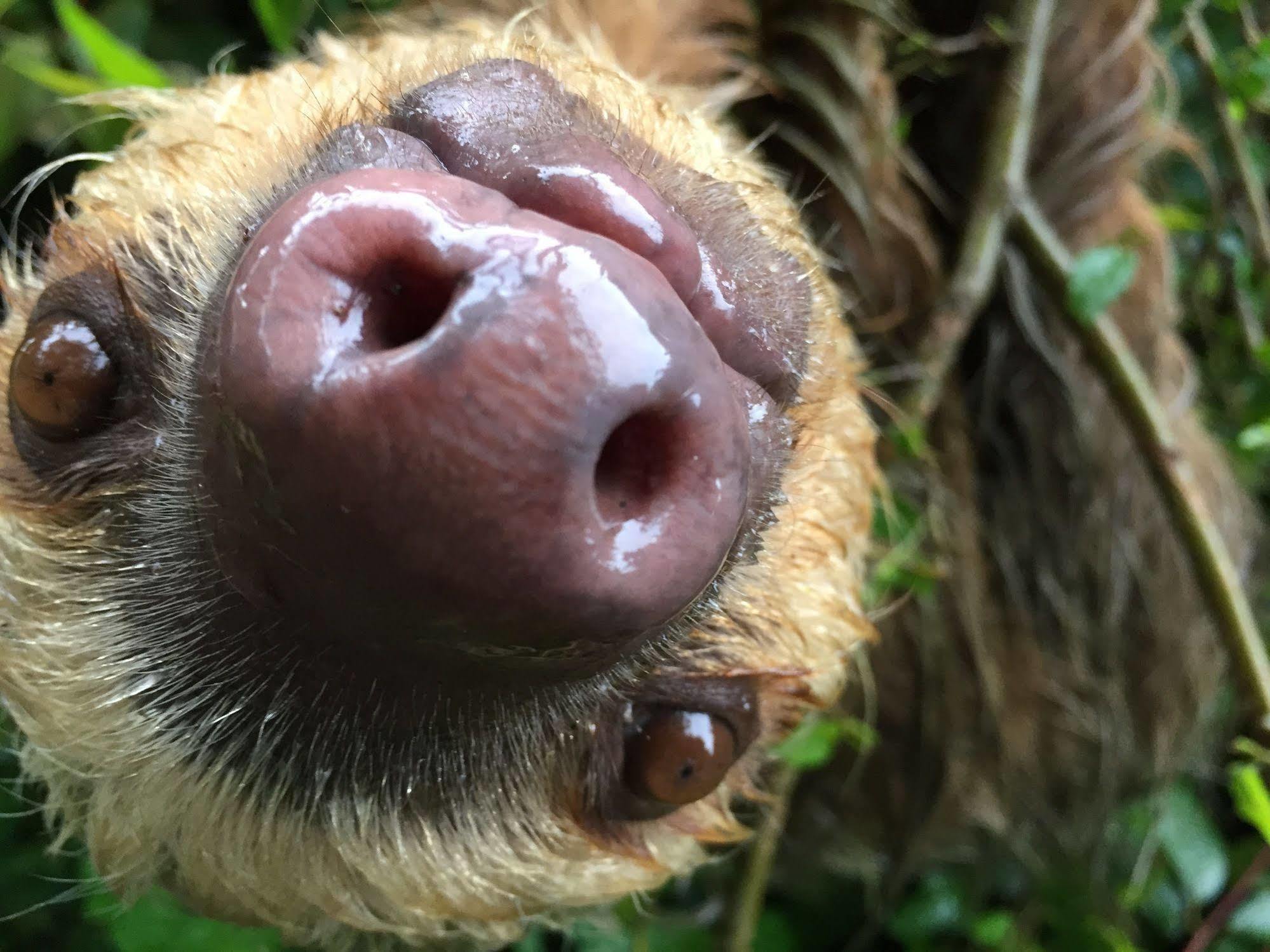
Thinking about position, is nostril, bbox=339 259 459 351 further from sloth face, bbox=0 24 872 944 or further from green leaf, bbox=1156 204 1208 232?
green leaf, bbox=1156 204 1208 232

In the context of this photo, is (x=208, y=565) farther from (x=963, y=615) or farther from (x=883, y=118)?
(x=963, y=615)

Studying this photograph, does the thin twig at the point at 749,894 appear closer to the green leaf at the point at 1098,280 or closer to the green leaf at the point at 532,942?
the green leaf at the point at 532,942

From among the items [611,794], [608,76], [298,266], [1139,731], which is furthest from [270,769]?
[1139,731]

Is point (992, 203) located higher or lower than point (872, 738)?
higher

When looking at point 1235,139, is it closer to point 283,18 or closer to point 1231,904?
point 1231,904

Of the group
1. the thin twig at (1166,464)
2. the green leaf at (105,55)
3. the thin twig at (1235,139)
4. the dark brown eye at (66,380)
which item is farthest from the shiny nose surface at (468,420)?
the thin twig at (1235,139)

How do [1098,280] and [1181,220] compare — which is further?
[1181,220]

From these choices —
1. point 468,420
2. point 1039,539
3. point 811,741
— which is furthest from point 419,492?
point 1039,539
